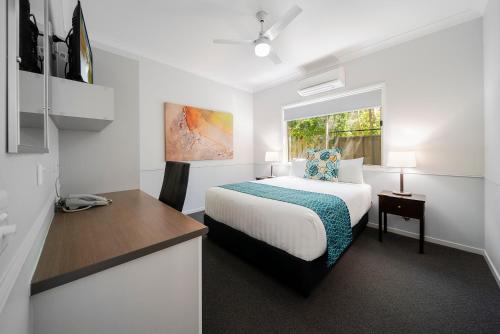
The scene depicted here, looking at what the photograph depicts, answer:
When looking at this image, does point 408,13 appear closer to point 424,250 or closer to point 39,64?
point 424,250

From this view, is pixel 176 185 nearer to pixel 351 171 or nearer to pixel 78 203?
pixel 78 203

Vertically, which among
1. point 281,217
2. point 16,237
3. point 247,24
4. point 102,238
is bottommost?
point 281,217

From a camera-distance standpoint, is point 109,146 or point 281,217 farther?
point 109,146

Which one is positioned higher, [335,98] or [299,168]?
[335,98]

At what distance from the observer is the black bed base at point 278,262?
1.53 meters

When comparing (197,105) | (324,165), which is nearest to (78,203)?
(197,105)

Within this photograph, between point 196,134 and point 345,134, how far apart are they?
2685 mm

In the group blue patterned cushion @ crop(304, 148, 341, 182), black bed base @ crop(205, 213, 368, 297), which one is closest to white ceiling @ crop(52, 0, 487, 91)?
blue patterned cushion @ crop(304, 148, 341, 182)

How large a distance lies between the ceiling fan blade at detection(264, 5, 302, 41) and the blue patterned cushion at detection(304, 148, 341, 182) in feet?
6.13

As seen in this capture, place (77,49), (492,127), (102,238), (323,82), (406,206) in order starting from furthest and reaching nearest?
1. (323,82)
2. (406,206)
3. (492,127)
4. (77,49)
5. (102,238)

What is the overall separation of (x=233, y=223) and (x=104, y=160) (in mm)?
1488

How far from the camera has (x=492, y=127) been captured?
185 cm

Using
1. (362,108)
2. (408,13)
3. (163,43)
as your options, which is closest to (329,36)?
(408,13)

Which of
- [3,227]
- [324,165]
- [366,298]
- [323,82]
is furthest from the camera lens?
[323,82]
